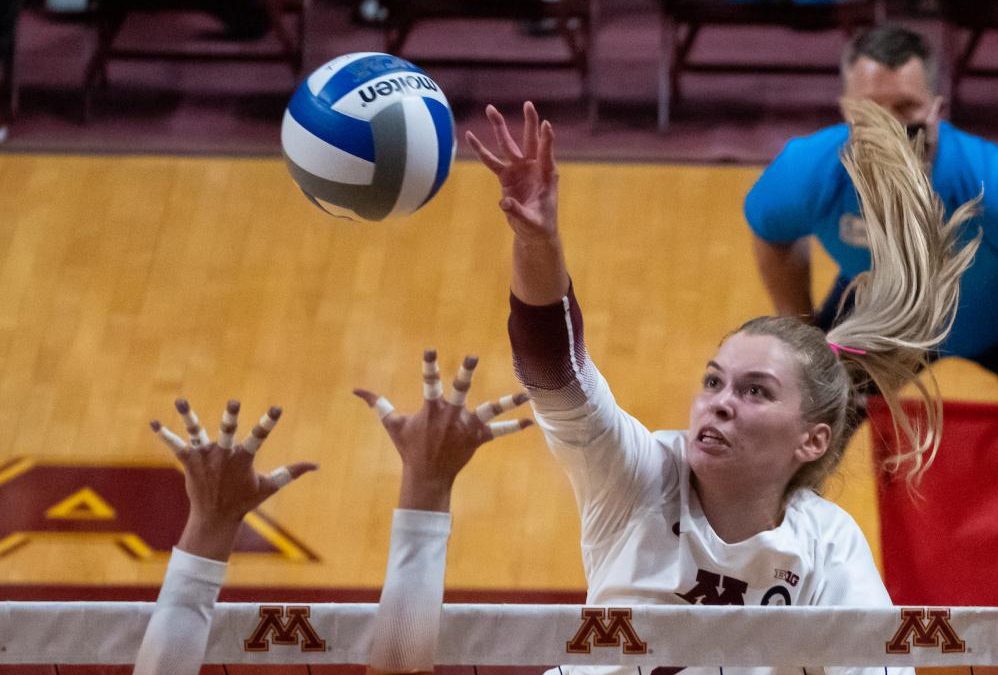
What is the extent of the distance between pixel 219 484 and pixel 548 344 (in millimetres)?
875

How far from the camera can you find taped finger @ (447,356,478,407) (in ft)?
8.05

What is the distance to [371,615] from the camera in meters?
3.13

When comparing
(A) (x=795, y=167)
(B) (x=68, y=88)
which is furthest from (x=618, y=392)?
(B) (x=68, y=88)

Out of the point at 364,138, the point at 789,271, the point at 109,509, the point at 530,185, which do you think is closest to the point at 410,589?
the point at 530,185

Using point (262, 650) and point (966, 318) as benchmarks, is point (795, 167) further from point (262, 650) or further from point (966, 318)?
point (262, 650)

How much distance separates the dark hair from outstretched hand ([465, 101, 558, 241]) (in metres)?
2.81

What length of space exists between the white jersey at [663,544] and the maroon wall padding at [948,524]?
1.72 m

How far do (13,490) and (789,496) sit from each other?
370 cm

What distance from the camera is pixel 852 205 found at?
526 cm

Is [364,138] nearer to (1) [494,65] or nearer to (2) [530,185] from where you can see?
(2) [530,185]

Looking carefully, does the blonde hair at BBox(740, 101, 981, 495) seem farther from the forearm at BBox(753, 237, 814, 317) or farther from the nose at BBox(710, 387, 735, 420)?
the forearm at BBox(753, 237, 814, 317)

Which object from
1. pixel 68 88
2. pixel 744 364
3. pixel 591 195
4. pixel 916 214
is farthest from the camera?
pixel 68 88

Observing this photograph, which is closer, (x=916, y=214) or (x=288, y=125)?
(x=916, y=214)

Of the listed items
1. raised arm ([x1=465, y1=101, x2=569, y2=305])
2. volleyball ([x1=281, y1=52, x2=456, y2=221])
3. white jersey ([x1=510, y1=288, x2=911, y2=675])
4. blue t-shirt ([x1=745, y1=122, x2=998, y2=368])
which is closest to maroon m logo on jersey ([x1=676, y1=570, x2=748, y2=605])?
white jersey ([x1=510, y1=288, x2=911, y2=675])
